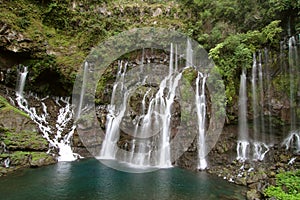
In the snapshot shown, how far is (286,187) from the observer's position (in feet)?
28.5

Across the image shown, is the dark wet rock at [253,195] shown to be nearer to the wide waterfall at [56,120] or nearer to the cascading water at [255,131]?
the cascading water at [255,131]

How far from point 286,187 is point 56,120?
14.3 m

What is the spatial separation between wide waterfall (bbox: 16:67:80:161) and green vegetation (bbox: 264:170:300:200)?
10590 millimetres

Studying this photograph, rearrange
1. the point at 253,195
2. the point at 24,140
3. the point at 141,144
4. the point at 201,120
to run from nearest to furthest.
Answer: the point at 253,195
the point at 24,140
the point at 201,120
the point at 141,144

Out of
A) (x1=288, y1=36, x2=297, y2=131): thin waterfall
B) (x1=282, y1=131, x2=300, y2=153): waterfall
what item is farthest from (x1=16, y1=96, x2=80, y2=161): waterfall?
(x1=288, y1=36, x2=297, y2=131): thin waterfall

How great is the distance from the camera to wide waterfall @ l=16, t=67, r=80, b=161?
14.0 m

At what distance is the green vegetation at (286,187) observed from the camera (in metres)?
7.97

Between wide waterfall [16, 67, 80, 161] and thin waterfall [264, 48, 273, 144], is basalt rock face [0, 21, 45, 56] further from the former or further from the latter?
thin waterfall [264, 48, 273, 144]

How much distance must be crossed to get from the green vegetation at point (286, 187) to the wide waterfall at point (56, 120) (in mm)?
10590

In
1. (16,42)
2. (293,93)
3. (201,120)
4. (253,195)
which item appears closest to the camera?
(253,195)

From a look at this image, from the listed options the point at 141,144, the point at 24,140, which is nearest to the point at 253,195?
the point at 141,144

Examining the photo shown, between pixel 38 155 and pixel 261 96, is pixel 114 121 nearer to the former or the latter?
pixel 38 155

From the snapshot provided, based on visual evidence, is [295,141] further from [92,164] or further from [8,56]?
[8,56]

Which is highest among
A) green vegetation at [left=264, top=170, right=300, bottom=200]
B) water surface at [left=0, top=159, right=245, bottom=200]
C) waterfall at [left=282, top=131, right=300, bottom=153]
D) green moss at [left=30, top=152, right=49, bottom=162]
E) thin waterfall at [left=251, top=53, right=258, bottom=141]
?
thin waterfall at [left=251, top=53, right=258, bottom=141]
